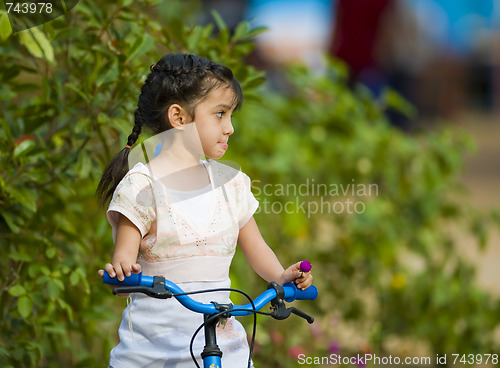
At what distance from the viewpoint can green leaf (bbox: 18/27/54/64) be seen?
7.34 feet

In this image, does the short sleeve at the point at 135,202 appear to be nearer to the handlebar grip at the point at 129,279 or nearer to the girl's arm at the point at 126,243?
the girl's arm at the point at 126,243

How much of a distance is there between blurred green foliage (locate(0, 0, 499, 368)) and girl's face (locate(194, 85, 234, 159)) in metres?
0.55

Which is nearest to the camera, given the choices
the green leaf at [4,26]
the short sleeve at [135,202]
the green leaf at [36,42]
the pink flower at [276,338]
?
the short sleeve at [135,202]

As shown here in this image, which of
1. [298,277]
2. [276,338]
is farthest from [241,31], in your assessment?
[276,338]

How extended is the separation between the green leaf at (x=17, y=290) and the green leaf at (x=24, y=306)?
2cm

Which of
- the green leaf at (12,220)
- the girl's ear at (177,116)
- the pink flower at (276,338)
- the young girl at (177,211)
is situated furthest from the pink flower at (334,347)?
the girl's ear at (177,116)

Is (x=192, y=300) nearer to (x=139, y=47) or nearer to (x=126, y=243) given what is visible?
(x=126, y=243)

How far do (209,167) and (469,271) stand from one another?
2367 millimetres

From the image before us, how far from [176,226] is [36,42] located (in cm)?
88

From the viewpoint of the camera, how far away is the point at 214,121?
5.78ft

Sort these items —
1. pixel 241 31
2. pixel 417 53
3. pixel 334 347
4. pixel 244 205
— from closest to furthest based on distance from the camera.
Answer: pixel 244 205 → pixel 241 31 → pixel 334 347 → pixel 417 53

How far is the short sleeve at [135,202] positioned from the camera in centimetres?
169

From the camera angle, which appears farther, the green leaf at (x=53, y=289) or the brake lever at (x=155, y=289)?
the green leaf at (x=53, y=289)

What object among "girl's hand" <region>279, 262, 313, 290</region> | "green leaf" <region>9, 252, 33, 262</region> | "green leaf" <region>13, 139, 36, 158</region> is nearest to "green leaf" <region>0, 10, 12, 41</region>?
"green leaf" <region>13, 139, 36, 158</region>
